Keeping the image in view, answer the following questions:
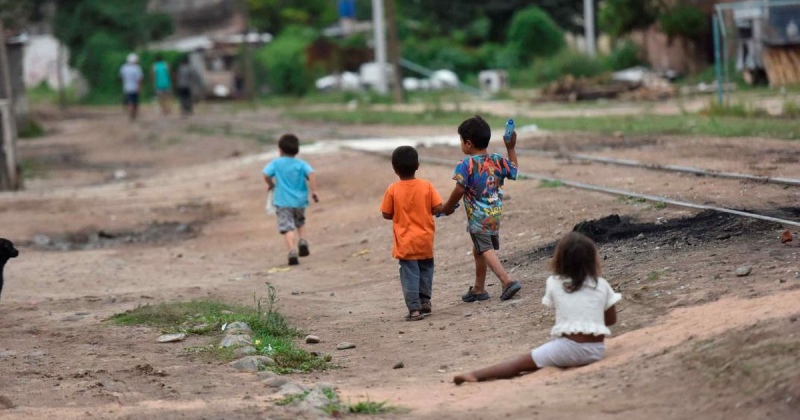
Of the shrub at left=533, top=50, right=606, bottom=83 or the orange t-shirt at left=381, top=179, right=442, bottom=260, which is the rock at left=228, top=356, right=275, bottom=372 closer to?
the orange t-shirt at left=381, top=179, right=442, bottom=260

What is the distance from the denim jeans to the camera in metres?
9.09

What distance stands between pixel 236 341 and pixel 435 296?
218cm

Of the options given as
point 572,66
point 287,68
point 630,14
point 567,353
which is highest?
point 630,14

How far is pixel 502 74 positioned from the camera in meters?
45.2

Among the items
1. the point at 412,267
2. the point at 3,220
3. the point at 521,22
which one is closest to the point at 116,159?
the point at 3,220

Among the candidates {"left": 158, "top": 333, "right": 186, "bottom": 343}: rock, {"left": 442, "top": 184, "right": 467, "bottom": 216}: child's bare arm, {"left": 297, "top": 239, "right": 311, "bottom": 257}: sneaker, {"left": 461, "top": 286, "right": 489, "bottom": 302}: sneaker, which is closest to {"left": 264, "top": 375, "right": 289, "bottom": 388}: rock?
{"left": 158, "top": 333, "right": 186, "bottom": 343}: rock

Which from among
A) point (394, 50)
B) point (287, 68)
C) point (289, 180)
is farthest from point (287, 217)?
point (287, 68)

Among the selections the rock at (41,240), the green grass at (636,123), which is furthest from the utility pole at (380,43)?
the rock at (41,240)

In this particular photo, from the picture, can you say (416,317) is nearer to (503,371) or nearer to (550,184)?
(503,371)

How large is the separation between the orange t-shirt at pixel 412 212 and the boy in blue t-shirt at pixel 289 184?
368cm

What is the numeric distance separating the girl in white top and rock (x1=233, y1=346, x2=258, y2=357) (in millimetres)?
1841

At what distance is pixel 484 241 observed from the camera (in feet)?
29.4

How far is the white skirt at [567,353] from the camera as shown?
265 inches

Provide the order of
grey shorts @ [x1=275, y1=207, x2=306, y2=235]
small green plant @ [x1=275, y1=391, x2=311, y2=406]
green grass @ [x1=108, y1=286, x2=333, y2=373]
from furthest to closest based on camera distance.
Result: grey shorts @ [x1=275, y1=207, x2=306, y2=235] < green grass @ [x1=108, y1=286, x2=333, y2=373] < small green plant @ [x1=275, y1=391, x2=311, y2=406]
